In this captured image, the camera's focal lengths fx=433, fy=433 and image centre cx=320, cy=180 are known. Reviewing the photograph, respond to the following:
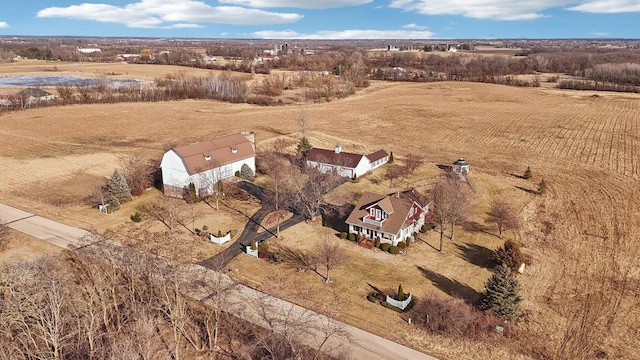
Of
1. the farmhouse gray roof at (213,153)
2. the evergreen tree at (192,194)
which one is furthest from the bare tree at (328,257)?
the farmhouse gray roof at (213,153)

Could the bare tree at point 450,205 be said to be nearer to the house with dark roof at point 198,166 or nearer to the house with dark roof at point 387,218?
the house with dark roof at point 387,218

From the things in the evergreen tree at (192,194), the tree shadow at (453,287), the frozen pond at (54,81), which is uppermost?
the frozen pond at (54,81)

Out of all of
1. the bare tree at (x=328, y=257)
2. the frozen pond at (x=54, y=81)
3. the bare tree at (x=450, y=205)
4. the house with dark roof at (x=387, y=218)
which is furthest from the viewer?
the frozen pond at (x=54, y=81)

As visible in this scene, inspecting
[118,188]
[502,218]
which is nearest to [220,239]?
[118,188]

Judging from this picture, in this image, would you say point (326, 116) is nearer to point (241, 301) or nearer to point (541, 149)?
point (541, 149)

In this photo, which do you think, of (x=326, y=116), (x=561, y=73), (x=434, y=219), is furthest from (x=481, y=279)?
(x=561, y=73)

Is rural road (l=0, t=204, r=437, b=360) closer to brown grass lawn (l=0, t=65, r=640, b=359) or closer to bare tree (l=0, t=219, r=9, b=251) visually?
brown grass lawn (l=0, t=65, r=640, b=359)

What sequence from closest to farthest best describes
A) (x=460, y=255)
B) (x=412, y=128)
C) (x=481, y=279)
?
(x=481, y=279) < (x=460, y=255) < (x=412, y=128)

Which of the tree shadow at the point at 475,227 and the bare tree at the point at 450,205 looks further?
the tree shadow at the point at 475,227
